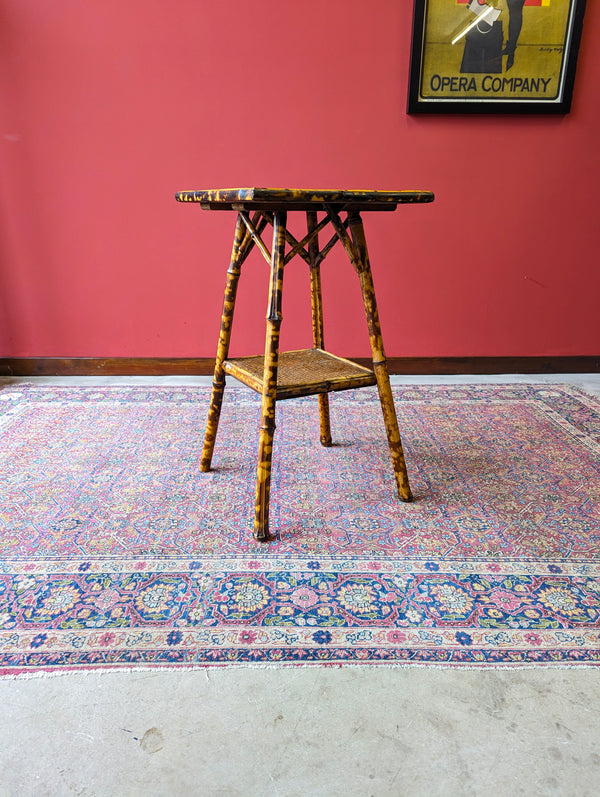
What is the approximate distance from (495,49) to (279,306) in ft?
6.54

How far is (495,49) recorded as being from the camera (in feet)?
8.45

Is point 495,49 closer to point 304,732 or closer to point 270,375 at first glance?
point 270,375

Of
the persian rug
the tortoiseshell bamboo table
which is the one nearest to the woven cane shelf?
the tortoiseshell bamboo table

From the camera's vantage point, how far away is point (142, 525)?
165 cm

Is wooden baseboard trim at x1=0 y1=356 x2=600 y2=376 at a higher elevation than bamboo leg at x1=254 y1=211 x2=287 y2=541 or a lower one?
lower

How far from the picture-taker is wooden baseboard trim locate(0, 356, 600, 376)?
2.99 metres

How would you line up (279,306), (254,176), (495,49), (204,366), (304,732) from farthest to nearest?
(204,366) → (254,176) → (495,49) → (279,306) → (304,732)

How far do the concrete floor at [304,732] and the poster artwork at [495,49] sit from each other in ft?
8.43

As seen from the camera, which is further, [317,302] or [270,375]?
[317,302]

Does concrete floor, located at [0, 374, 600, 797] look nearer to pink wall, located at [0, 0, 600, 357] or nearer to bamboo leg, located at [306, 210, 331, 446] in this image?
bamboo leg, located at [306, 210, 331, 446]

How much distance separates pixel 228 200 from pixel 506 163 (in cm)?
193

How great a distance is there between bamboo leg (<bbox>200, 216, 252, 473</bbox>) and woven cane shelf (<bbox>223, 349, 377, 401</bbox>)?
0.05 metres

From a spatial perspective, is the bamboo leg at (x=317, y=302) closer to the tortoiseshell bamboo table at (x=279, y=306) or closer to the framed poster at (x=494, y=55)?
the tortoiseshell bamboo table at (x=279, y=306)

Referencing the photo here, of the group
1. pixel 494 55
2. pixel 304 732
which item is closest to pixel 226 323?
pixel 304 732
